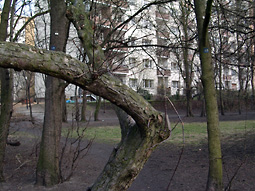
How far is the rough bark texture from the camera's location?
1.80 meters

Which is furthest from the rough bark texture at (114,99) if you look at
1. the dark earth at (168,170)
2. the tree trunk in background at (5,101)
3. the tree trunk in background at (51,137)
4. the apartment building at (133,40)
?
the tree trunk in background at (5,101)

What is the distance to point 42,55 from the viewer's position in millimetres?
1864

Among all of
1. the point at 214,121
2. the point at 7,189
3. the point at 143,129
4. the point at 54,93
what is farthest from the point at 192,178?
the point at 143,129

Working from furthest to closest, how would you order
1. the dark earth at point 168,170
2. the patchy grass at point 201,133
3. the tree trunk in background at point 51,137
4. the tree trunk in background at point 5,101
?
the patchy grass at point 201,133
the tree trunk in background at point 5,101
the tree trunk in background at point 51,137
the dark earth at point 168,170

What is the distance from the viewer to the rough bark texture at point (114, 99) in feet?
5.89

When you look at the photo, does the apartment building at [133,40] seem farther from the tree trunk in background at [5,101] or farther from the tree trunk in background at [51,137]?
the tree trunk in background at [5,101]

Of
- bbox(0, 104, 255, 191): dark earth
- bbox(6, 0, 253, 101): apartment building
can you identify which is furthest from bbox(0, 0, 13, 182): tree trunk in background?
bbox(6, 0, 253, 101): apartment building

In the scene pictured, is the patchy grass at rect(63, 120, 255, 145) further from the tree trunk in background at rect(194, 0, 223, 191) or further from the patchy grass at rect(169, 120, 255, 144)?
the tree trunk in background at rect(194, 0, 223, 191)

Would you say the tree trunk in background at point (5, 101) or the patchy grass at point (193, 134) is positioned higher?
the tree trunk in background at point (5, 101)

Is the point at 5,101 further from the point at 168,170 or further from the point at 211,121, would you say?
the point at 211,121

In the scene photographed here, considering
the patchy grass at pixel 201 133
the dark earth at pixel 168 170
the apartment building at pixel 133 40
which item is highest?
the apartment building at pixel 133 40

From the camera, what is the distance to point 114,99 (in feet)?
6.69

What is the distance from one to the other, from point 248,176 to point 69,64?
5572 millimetres

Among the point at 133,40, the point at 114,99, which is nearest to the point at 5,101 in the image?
the point at 133,40
